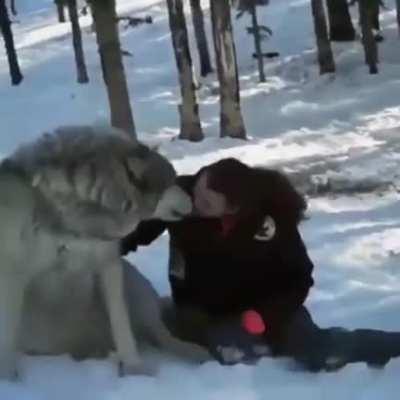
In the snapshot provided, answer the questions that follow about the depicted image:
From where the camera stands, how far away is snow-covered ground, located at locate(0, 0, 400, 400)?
4.96 m

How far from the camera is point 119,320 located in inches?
195

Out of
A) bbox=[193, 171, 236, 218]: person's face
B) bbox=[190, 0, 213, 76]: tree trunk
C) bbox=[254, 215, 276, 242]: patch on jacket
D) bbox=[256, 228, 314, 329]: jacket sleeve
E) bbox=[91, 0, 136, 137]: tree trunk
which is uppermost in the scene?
bbox=[193, 171, 236, 218]: person's face

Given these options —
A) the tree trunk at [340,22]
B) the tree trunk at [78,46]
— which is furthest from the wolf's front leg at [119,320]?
the tree trunk at [78,46]

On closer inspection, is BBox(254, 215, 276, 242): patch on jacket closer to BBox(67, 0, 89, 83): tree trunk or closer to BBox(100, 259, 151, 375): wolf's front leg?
BBox(100, 259, 151, 375): wolf's front leg

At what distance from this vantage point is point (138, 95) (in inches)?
1032

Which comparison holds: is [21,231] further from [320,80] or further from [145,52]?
[145,52]

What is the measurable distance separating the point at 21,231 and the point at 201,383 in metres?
1.07

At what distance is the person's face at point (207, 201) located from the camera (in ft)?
16.6

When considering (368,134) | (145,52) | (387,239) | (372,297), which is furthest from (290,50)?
(372,297)

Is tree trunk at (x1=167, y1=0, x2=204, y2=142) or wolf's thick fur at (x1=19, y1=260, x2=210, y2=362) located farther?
tree trunk at (x1=167, y1=0, x2=204, y2=142)

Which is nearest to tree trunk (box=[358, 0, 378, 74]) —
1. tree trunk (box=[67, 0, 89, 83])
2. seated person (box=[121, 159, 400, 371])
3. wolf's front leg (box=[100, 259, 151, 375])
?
tree trunk (box=[67, 0, 89, 83])

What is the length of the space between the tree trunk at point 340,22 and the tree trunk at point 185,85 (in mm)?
8936

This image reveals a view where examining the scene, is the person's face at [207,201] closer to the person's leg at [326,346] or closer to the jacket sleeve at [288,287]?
the jacket sleeve at [288,287]

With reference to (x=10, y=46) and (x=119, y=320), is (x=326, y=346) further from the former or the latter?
(x=10, y=46)
